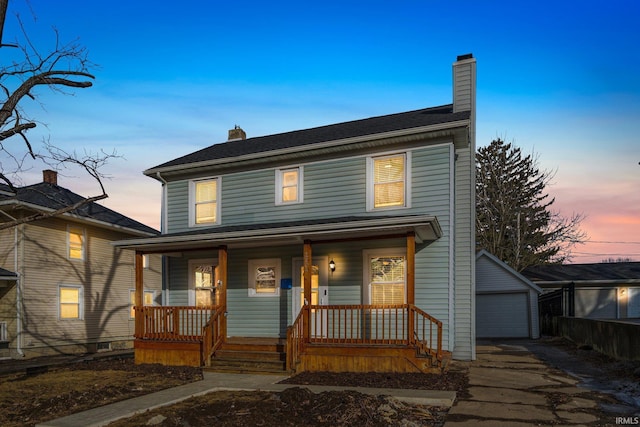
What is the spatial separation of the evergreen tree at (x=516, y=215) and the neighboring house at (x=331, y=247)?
21.2m

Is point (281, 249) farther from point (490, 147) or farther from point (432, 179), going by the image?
point (490, 147)

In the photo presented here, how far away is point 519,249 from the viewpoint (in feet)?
112

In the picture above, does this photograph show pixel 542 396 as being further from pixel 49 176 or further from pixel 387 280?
pixel 49 176

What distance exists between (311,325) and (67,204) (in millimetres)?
11238

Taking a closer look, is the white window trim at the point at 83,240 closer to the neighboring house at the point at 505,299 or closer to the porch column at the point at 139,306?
the porch column at the point at 139,306

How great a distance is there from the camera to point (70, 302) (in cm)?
1883

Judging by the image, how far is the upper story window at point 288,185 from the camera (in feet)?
46.8

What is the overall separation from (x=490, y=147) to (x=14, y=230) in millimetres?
34054

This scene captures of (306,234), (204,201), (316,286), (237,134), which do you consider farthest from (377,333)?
(237,134)

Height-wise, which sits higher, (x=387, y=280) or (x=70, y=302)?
(x=387, y=280)

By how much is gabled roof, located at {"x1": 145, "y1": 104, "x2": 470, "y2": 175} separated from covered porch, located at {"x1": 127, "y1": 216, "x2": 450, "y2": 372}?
109 inches

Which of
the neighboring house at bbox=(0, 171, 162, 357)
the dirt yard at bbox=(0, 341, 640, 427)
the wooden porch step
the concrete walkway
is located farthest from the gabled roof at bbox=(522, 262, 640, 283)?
the concrete walkway

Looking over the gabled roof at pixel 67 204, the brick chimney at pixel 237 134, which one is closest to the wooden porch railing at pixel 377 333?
the brick chimney at pixel 237 134

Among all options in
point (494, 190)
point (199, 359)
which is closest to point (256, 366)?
point (199, 359)
